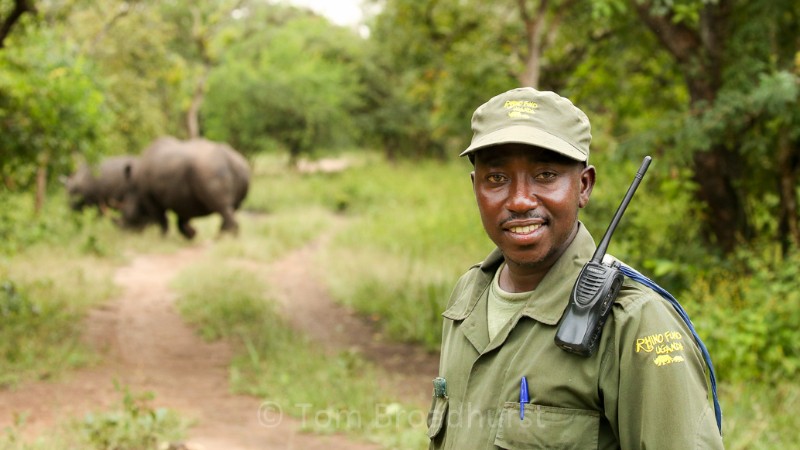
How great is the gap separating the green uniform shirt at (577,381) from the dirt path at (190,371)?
3527 mm

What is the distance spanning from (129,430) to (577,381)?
416 centimetres

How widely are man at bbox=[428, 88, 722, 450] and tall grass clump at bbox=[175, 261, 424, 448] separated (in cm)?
346

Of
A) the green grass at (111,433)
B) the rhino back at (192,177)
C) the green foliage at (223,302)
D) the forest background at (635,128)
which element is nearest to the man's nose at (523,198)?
the green grass at (111,433)

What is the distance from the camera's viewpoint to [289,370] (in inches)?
278

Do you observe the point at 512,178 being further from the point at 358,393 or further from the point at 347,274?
the point at 347,274

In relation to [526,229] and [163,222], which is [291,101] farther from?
[526,229]

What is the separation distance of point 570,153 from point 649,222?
21.8 feet

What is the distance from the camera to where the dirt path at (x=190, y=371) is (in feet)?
18.8

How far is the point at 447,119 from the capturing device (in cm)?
1162

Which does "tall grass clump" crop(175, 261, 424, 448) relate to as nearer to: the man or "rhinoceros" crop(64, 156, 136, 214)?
the man

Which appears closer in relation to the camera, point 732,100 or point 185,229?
point 732,100

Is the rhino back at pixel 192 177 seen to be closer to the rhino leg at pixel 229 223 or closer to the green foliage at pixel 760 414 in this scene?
the rhino leg at pixel 229 223

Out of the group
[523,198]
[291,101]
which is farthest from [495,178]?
[291,101]

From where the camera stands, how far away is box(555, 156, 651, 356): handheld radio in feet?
5.37
